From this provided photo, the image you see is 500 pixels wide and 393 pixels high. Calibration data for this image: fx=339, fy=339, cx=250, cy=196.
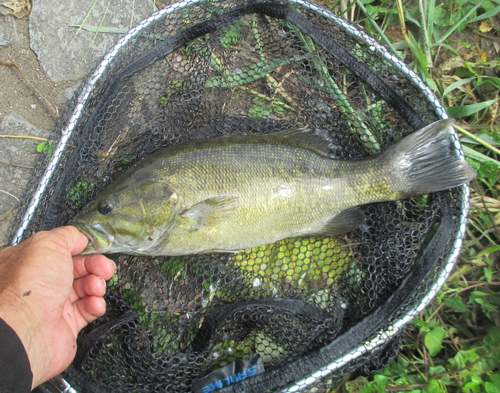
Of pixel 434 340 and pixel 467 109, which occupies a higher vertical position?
pixel 467 109

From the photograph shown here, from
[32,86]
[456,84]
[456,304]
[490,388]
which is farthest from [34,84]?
[490,388]

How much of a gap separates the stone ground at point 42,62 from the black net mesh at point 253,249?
770 millimetres

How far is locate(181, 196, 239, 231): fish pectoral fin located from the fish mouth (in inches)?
22.5

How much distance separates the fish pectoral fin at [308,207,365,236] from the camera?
2745mm

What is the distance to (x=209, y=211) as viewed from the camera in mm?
2561

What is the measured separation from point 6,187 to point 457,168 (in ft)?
13.2

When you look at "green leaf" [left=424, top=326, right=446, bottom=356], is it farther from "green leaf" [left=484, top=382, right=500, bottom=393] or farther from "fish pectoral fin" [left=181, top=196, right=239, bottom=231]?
"fish pectoral fin" [left=181, top=196, right=239, bottom=231]

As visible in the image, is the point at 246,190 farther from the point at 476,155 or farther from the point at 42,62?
the point at 42,62

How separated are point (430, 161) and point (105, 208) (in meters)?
2.51

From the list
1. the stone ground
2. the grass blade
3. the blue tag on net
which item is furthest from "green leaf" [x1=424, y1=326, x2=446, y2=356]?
the stone ground

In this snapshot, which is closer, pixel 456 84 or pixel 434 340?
pixel 434 340

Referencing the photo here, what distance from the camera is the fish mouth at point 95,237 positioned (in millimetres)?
2455

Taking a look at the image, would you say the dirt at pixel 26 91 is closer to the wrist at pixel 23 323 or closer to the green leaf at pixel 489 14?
the wrist at pixel 23 323

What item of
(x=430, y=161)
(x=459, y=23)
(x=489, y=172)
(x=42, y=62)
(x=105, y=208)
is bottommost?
(x=489, y=172)
